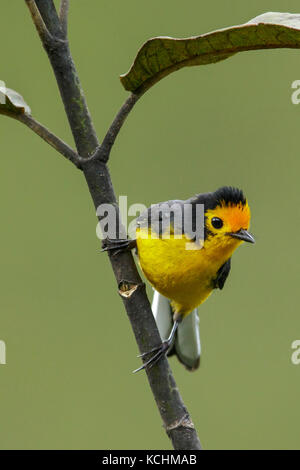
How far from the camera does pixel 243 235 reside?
5.98 ft

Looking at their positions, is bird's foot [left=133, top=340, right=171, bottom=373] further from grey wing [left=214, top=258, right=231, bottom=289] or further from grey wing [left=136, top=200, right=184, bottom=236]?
grey wing [left=214, top=258, right=231, bottom=289]

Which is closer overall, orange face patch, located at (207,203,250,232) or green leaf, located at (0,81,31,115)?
green leaf, located at (0,81,31,115)

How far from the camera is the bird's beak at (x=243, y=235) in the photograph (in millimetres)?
1805

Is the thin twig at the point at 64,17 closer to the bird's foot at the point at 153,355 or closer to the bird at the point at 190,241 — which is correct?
the bird's foot at the point at 153,355

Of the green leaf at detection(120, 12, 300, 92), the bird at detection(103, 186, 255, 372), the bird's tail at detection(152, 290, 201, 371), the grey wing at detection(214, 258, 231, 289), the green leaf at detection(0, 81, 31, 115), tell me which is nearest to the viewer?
the green leaf at detection(120, 12, 300, 92)

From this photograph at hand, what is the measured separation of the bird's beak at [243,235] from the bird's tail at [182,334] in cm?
47

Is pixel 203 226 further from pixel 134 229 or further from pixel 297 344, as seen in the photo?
pixel 297 344

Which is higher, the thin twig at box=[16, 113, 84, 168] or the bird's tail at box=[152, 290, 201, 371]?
the thin twig at box=[16, 113, 84, 168]

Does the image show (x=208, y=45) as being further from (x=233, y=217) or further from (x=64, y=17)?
(x=233, y=217)

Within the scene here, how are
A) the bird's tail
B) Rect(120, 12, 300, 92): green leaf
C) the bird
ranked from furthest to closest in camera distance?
1. the bird's tail
2. the bird
3. Rect(120, 12, 300, 92): green leaf

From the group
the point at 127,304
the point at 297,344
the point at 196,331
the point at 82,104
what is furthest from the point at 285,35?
the point at 297,344

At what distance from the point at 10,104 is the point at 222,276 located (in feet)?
3.87

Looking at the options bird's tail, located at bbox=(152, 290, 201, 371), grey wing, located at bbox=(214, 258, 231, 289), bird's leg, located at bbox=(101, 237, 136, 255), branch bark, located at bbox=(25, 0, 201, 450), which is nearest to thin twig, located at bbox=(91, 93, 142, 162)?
branch bark, located at bbox=(25, 0, 201, 450)

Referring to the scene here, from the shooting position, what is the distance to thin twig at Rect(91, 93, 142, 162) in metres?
0.93
